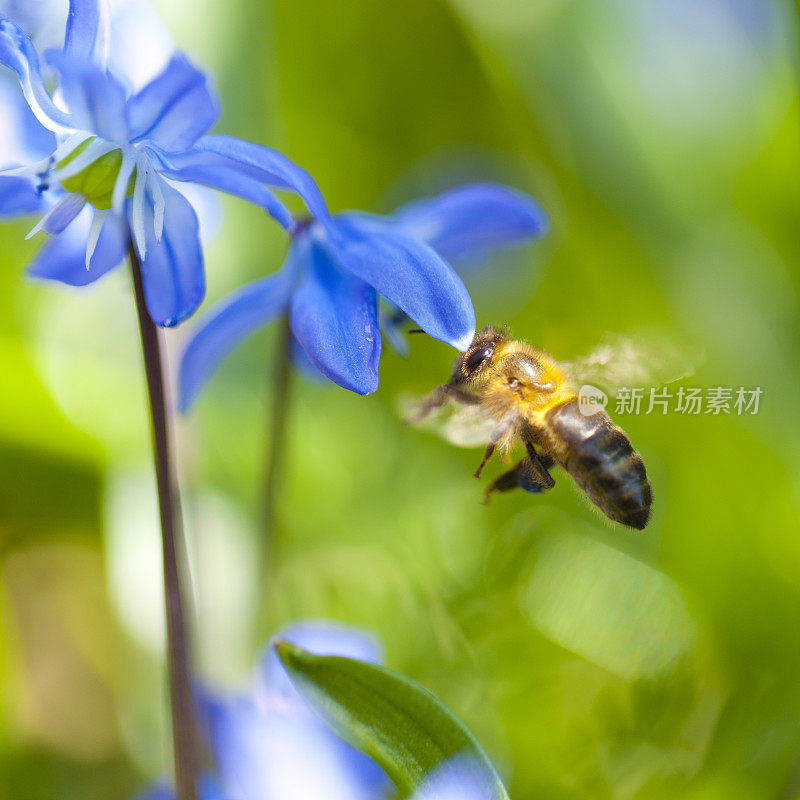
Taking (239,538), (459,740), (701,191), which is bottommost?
(459,740)

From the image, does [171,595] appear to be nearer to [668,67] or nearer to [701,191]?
[701,191]

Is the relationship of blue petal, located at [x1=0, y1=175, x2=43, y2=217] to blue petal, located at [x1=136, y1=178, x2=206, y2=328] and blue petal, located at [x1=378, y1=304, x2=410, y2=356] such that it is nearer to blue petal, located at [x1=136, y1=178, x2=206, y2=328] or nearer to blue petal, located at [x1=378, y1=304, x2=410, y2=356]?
blue petal, located at [x1=136, y1=178, x2=206, y2=328]

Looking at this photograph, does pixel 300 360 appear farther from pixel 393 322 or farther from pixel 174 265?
pixel 174 265

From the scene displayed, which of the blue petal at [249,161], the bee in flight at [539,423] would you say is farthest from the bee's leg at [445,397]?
the blue petal at [249,161]

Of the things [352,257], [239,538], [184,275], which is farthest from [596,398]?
[239,538]

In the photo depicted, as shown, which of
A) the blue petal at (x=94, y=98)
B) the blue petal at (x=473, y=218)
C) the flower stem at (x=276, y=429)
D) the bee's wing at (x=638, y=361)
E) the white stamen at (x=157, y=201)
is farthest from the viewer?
the flower stem at (x=276, y=429)

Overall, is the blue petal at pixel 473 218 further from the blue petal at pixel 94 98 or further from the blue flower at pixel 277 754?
the blue flower at pixel 277 754

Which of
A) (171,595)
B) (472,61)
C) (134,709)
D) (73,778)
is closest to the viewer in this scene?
(171,595)
